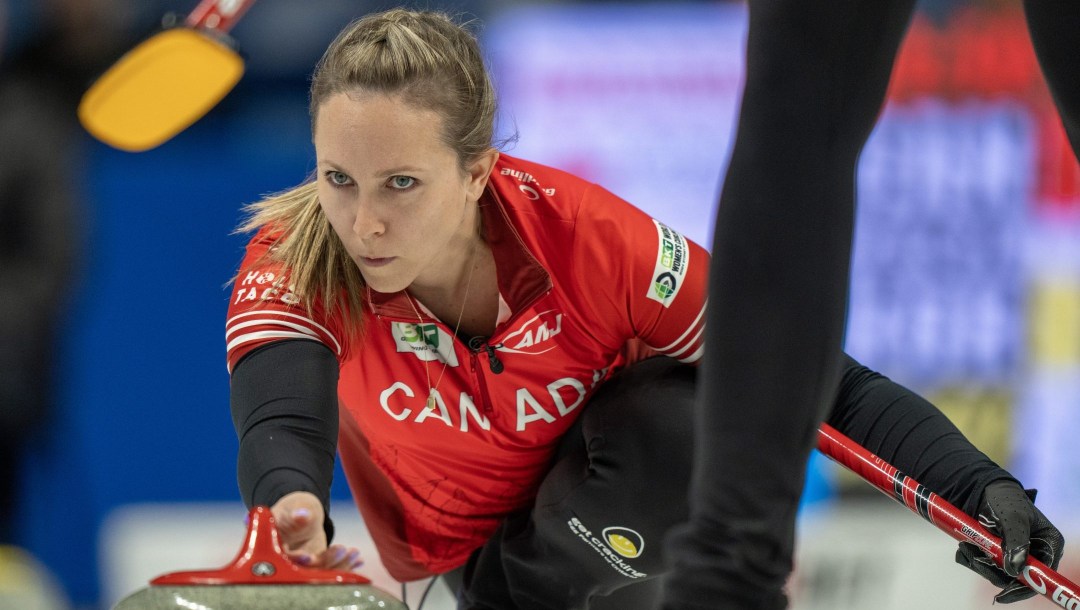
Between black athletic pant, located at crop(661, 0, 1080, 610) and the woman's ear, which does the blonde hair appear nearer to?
the woman's ear

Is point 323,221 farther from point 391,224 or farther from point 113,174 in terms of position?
point 113,174

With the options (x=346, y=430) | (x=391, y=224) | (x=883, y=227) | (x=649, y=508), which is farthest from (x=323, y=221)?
(x=883, y=227)

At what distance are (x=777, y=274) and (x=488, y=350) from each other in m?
0.77

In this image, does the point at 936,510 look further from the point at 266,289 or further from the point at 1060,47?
the point at 266,289

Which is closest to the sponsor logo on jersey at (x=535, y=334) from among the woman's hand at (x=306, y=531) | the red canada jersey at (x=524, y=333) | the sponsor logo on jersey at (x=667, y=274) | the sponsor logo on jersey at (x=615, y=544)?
the red canada jersey at (x=524, y=333)

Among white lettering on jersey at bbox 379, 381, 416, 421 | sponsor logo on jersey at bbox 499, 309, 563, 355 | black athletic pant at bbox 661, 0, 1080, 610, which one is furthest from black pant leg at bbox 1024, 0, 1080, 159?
white lettering on jersey at bbox 379, 381, 416, 421

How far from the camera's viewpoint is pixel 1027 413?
3355 millimetres

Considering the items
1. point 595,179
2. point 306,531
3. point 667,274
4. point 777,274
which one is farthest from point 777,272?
point 595,179

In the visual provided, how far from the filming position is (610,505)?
162 centimetres

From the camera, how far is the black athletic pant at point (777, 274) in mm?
857

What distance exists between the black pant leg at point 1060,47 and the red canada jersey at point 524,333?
0.63m

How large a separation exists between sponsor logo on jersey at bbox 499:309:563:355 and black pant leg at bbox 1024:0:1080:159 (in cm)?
72

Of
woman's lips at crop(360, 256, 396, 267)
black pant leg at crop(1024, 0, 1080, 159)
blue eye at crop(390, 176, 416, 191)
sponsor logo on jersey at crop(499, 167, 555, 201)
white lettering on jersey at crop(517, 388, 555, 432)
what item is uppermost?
black pant leg at crop(1024, 0, 1080, 159)

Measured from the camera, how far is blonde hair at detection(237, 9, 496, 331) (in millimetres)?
1444
